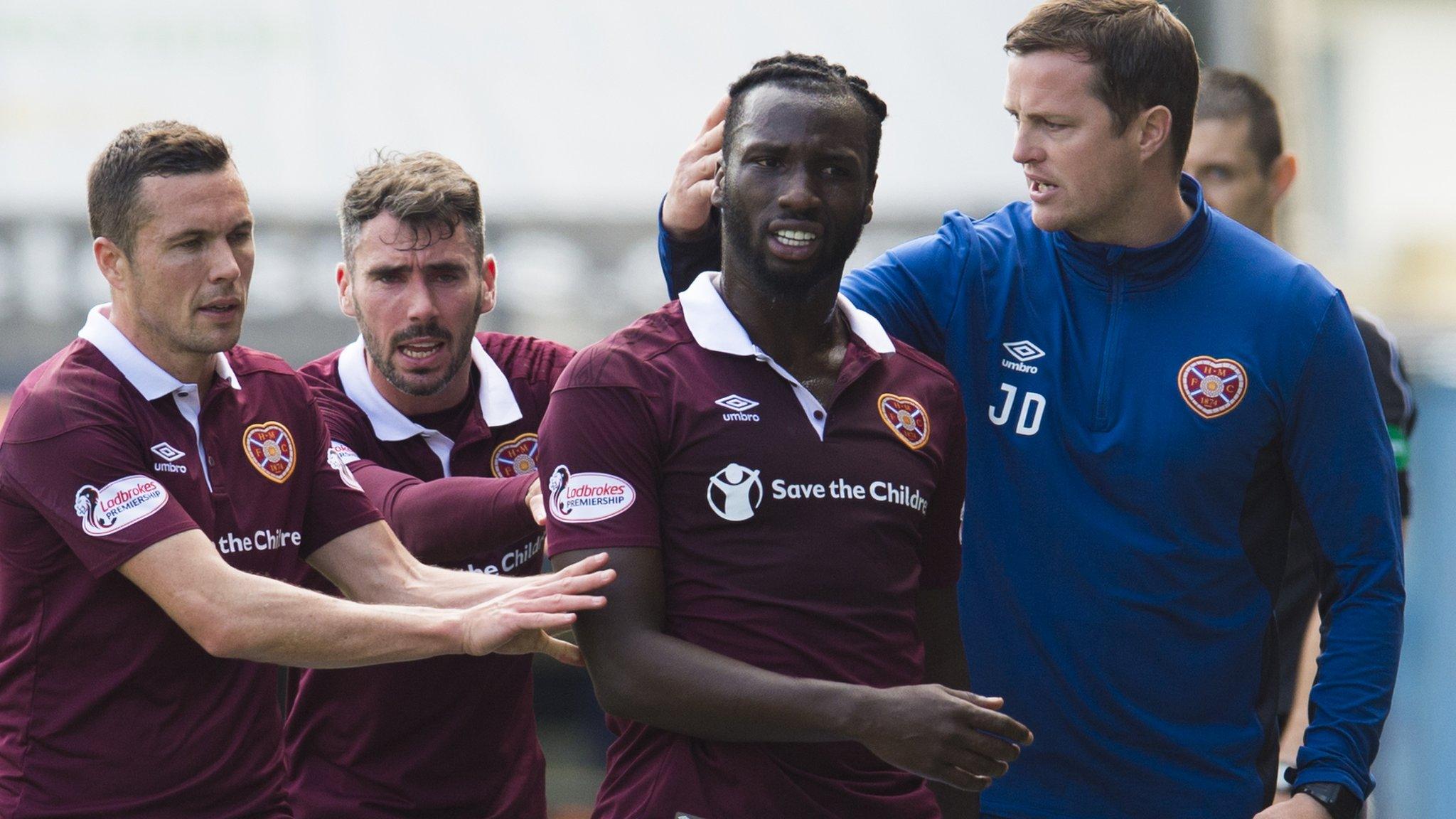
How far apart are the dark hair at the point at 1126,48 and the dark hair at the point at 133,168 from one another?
5.27ft

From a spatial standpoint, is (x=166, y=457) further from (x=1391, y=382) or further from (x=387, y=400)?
(x=1391, y=382)

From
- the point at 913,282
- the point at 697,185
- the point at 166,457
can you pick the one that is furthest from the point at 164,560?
the point at 913,282

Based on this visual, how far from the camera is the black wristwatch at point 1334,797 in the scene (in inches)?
121

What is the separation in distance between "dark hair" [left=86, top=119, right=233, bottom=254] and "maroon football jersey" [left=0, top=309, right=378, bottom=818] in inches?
7.5

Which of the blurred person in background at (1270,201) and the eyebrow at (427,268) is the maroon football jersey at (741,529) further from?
the blurred person in background at (1270,201)

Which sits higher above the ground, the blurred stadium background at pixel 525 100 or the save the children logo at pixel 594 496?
the blurred stadium background at pixel 525 100

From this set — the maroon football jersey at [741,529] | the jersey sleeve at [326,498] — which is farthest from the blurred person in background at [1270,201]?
the jersey sleeve at [326,498]

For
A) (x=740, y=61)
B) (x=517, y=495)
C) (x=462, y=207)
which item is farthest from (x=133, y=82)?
(x=517, y=495)

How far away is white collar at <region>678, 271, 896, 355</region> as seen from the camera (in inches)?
113

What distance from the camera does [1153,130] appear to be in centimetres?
335

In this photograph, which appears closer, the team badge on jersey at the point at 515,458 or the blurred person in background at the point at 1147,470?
the blurred person in background at the point at 1147,470

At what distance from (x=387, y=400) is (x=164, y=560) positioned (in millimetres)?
864

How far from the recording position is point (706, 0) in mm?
7727

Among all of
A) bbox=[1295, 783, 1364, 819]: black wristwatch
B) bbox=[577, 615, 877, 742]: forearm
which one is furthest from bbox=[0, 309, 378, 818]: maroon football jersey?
bbox=[1295, 783, 1364, 819]: black wristwatch
